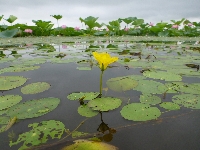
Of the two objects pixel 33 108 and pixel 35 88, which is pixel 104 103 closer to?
pixel 33 108

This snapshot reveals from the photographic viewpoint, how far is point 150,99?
1.12 m

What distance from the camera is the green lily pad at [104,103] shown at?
3.24 ft

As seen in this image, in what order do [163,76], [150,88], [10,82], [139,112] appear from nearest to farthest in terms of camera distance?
[139,112], [150,88], [10,82], [163,76]

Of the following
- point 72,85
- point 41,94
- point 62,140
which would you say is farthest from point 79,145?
point 72,85

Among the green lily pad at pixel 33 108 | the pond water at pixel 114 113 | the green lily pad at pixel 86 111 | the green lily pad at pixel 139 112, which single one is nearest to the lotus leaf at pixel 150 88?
the pond water at pixel 114 113

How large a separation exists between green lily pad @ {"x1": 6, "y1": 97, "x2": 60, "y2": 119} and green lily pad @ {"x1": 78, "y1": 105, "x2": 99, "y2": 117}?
0.52 ft

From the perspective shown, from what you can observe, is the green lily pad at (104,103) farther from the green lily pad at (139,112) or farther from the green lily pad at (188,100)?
the green lily pad at (188,100)

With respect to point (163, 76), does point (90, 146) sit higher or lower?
lower

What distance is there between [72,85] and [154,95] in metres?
0.65

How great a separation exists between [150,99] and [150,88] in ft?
0.60

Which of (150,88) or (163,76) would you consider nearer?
(150,88)

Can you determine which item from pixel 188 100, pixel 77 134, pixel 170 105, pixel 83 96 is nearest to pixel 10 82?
pixel 83 96

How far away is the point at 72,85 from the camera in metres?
1.42

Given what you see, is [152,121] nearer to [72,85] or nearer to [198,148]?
[198,148]
